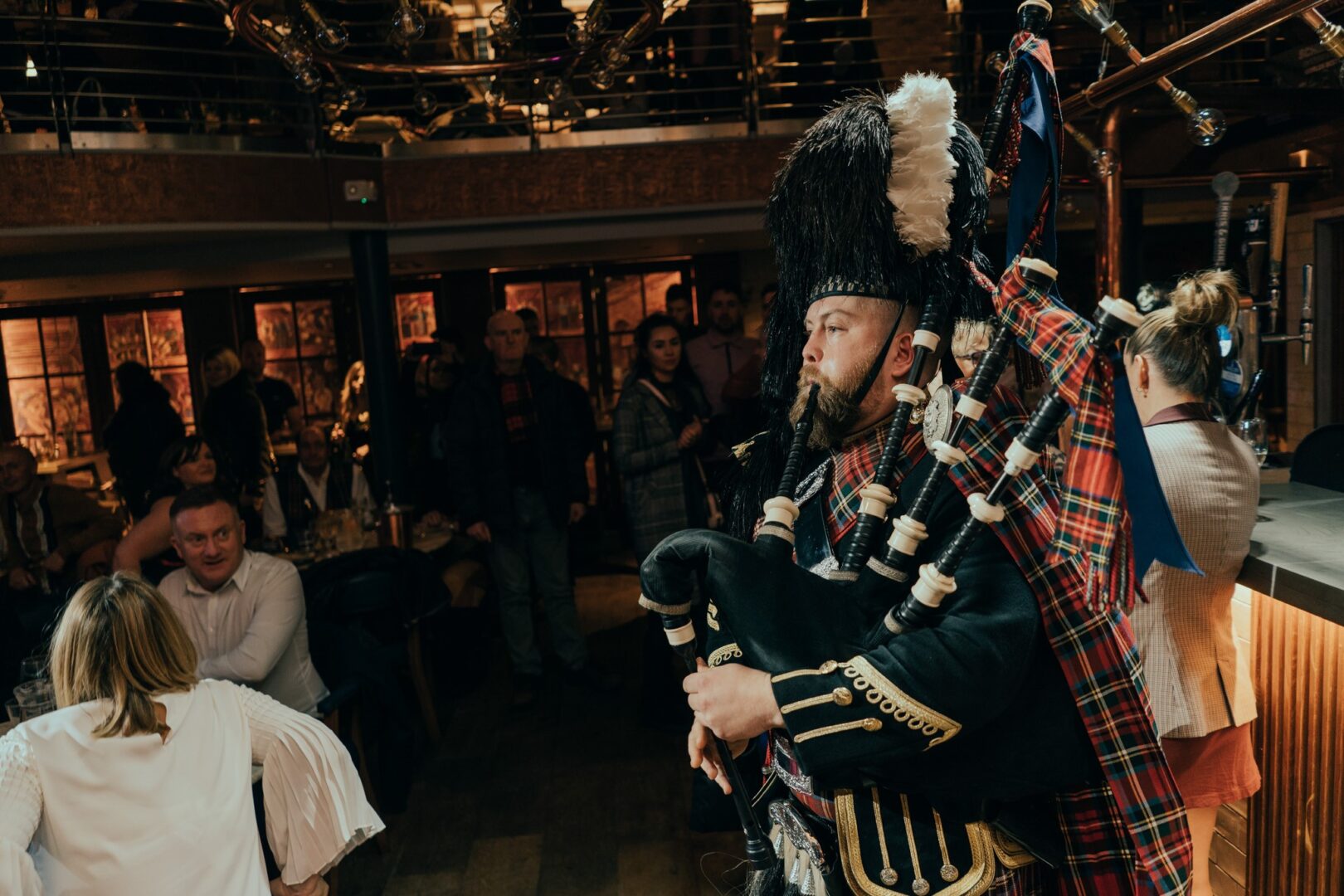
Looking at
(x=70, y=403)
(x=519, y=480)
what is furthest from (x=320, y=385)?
(x=519, y=480)

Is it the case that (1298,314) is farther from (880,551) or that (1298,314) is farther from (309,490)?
(880,551)

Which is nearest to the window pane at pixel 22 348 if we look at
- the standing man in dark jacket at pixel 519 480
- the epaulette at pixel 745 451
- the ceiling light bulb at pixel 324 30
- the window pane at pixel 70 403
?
the window pane at pixel 70 403

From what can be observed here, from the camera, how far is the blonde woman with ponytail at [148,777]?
1.98m

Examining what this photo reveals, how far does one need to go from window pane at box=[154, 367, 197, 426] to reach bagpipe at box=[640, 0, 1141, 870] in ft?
29.5

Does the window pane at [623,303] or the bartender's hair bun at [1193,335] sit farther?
the window pane at [623,303]

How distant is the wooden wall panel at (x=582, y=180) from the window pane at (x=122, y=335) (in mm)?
4893

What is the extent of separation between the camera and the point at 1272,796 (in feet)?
8.07

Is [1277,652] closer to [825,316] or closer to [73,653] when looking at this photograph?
[825,316]

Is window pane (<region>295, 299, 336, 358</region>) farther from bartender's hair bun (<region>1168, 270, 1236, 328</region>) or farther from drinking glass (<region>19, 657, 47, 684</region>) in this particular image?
bartender's hair bun (<region>1168, 270, 1236, 328</region>)

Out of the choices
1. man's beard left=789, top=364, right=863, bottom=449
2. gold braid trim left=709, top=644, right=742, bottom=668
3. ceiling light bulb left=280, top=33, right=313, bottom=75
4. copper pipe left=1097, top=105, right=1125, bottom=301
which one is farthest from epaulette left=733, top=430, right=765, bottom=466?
ceiling light bulb left=280, top=33, right=313, bottom=75

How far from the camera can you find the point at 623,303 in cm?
906

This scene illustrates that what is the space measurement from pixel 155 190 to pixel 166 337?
510cm

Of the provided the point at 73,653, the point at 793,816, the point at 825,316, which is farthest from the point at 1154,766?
the point at 73,653

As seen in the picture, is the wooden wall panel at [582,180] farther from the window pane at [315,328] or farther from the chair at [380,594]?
the window pane at [315,328]
